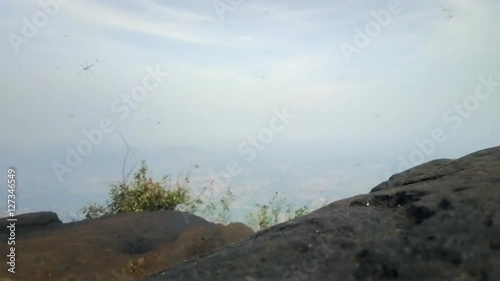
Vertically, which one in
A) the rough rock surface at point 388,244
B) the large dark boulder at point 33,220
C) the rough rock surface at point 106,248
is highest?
the large dark boulder at point 33,220

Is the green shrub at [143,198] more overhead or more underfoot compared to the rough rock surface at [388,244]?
more overhead

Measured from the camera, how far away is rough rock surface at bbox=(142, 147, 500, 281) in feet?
8.10

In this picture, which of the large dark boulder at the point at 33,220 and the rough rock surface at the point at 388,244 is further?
the large dark boulder at the point at 33,220

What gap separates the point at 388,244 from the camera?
2617mm

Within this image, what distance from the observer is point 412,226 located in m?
2.72

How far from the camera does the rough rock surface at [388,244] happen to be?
2.47m

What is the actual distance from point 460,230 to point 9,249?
5.62 meters

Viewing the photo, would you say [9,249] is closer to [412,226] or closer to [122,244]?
[122,244]

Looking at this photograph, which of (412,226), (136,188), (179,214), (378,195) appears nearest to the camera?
(412,226)

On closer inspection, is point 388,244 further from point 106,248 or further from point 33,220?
point 33,220

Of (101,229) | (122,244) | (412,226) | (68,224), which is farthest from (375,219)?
(68,224)

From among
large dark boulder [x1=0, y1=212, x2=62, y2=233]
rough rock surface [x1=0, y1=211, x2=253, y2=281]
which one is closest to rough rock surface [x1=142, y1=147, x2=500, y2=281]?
rough rock surface [x1=0, y1=211, x2=253, y2=281]

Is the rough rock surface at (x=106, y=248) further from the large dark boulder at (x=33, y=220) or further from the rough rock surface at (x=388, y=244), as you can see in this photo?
the rough rock surface at (x=388, y=244)

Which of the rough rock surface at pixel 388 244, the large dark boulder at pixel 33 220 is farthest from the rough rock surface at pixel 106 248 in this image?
the rough rock surface at pixel 388 244
